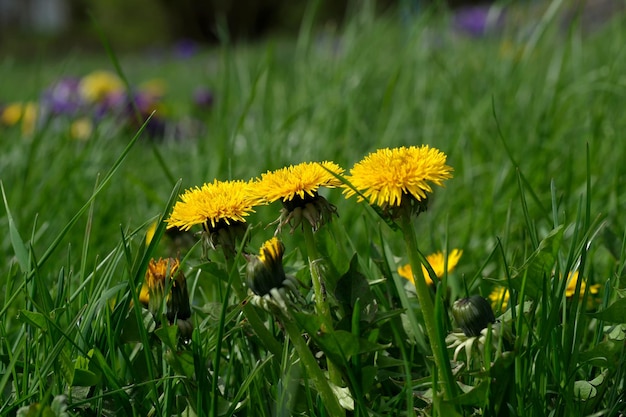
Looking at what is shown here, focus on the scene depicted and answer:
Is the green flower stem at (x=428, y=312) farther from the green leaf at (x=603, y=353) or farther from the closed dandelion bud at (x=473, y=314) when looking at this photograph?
the green leaf at (x=603, y=353)

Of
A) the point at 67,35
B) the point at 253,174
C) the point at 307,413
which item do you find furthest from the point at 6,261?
the point at 67,35

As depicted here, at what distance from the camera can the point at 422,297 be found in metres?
0.61

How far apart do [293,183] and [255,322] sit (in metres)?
0.12

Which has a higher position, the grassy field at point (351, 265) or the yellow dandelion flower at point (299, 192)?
the yellow dandelion flower at point (299, 192)

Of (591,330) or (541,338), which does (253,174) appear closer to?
(591,330)

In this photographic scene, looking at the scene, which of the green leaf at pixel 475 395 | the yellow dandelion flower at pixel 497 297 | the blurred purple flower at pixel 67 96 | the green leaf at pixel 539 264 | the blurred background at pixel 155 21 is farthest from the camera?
the blurred background at pixel 155 21

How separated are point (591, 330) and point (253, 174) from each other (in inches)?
35.0

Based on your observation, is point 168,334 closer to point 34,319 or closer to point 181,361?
point 181,361

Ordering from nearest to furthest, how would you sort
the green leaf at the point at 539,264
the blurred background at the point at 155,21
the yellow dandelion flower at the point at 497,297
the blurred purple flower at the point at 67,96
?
the green leaf at the point at 539,264
the yellow dandelion flower at the point at 497,297
the blurred purple flower at the point at 67,96
the blurred background at the point at 155,21

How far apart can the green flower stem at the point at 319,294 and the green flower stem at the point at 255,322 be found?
5 cm

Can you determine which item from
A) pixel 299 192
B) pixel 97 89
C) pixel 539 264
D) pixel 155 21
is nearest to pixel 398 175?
pixel 299 192

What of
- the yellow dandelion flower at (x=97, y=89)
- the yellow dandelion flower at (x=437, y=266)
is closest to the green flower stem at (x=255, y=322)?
the yellow dandelion flower at (x=437, y=266)

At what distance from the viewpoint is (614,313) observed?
0.64 metres

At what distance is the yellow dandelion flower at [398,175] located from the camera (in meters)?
0.58
